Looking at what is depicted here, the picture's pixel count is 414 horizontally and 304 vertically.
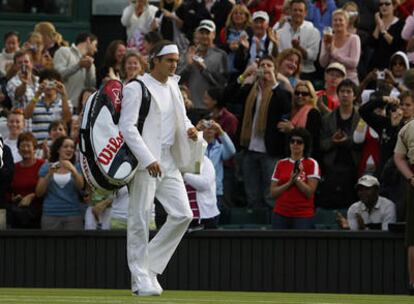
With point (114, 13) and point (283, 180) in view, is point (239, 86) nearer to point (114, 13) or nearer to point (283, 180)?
point (283, 180)

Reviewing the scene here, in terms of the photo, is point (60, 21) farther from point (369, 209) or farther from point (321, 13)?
point (369, 209)

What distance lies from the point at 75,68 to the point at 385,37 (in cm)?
412

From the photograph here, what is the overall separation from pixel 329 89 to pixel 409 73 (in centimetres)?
422

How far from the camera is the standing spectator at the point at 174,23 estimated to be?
70.4 ft

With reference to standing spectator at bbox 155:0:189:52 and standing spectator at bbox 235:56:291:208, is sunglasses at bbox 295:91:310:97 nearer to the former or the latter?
standing spectator at bbox 235:56:291:208

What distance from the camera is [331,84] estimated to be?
18.7 metres

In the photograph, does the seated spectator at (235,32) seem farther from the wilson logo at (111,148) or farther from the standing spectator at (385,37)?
the wilson logo at (111,148)

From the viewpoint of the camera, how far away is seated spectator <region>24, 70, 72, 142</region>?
19266 mm

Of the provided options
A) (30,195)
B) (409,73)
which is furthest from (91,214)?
(409,73)

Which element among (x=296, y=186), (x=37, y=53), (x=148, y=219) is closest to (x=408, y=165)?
(x=296, y=186)

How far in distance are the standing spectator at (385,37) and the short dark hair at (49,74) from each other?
13.2 ft

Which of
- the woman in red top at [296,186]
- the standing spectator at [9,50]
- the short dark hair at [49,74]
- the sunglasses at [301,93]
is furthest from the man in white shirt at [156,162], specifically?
the standing spectator at [9,50]

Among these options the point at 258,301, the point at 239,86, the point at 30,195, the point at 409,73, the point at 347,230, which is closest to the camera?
the point at 258,301

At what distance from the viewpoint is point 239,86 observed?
1898 centimetres
